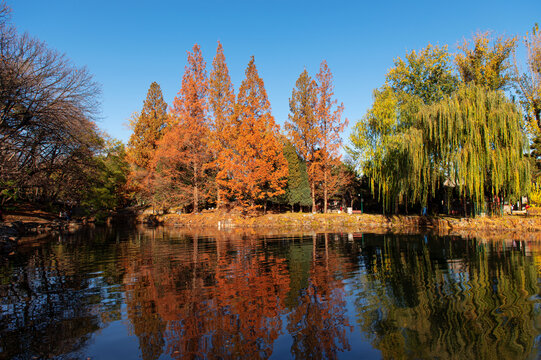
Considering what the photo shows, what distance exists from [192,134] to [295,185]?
13.0m

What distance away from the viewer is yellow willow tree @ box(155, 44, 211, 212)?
35438 millimetres

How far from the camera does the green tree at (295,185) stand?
3734 cm

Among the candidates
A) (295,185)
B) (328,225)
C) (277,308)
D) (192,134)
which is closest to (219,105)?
(192,134)

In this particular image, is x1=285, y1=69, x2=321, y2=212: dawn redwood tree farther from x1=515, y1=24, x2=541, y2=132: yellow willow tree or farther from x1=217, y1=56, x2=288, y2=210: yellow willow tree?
x1=515, y1=24, x2=541, y2=132: yellow willow tree

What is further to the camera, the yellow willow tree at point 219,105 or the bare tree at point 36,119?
the yellow willow tree at point 219,105

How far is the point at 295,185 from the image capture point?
1470 inches

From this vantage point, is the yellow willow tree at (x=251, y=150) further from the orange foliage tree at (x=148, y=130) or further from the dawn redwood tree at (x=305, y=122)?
the orange foliage tree at (x=148, y=130)

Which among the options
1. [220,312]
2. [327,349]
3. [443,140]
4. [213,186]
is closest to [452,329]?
[327,349]

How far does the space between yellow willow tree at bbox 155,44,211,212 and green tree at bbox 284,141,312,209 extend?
370 inches

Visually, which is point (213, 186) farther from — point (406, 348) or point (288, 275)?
point (406, 348)

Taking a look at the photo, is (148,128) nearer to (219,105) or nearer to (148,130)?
(148,130)

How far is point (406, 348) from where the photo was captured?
4.88 metres

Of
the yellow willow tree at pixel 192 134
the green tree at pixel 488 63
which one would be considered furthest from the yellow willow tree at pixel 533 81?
the yellow willow tree at pixel 192 134

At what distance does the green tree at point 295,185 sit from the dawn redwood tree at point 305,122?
1998 millimetres
